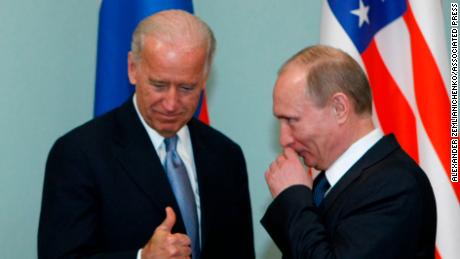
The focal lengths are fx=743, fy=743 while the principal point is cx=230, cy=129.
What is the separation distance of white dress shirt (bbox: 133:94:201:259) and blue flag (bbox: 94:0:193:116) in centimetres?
69

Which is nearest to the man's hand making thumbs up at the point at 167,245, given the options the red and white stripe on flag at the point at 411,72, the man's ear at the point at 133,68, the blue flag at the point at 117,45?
the man's ear at the point at 133,68

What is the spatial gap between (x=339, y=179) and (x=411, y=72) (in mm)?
1169

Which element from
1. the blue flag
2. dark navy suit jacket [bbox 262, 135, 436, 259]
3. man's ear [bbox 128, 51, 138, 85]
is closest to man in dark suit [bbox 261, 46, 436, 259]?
dark navy suit jacket [bbox 262, 135, 436, 259]

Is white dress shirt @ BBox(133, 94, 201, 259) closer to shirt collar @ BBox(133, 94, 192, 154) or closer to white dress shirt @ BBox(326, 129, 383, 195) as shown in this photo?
shirt collar @ BBox(133, 94, 192, 154)

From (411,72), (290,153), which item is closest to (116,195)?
(290,153)

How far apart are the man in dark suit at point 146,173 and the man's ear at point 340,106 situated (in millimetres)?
484

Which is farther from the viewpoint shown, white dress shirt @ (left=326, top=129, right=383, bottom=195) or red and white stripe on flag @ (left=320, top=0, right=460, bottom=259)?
red and white stripe on flag @ (left=320, top=0, right=460, bottom=259)

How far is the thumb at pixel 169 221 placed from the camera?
6.54 ft

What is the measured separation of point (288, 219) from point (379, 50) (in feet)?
4.40

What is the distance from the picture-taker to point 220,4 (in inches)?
143

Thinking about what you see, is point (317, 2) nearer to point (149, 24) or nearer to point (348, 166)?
point (149, 24)

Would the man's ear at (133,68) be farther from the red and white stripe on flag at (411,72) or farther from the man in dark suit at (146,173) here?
the red and white stripe on flag at (411,72)

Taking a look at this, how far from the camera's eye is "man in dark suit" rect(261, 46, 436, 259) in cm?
180

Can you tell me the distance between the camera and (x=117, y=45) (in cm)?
303
